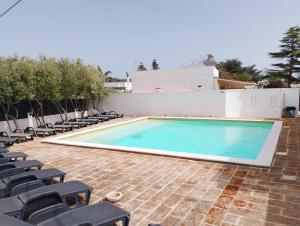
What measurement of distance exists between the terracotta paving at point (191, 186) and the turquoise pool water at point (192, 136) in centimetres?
315

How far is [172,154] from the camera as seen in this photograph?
7.99m

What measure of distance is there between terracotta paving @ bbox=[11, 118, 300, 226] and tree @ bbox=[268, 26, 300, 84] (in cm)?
2812

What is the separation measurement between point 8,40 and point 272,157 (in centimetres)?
1461

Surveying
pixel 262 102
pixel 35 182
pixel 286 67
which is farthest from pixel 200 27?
pixel 35 182

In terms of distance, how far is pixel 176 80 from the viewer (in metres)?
23.6

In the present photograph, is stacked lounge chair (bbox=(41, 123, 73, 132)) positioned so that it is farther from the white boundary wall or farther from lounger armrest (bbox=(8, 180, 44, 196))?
lounger armrest (bbox=(8, 180, 44, 196))

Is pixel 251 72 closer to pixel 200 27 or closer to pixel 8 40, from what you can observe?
pixel 200 27

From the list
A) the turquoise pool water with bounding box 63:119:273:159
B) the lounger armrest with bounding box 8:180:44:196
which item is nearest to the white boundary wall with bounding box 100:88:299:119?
the turquoise pool water with bounding box 63:119:273:159

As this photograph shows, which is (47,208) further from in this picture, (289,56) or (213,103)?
(289,56)

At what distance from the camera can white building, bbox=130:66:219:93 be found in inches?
891

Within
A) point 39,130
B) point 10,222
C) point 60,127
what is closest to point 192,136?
point 60,127

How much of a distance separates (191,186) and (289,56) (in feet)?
109

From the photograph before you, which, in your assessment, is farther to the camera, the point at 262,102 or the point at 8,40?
the point at 262,102

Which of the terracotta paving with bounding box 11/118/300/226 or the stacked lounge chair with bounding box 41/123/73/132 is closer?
the terracotta paving with bounding box 11/118/300/226
